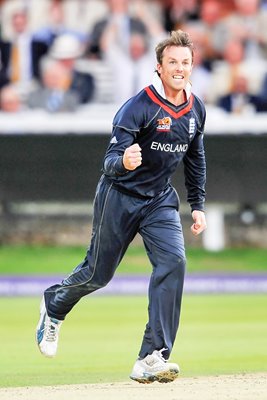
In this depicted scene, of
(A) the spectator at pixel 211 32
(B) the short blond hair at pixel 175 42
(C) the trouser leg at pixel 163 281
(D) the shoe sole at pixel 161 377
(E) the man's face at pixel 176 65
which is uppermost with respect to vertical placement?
(A) the spectator at pixel 211 32

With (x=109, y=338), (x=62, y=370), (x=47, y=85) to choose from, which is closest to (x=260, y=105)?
(x=47, y=85)

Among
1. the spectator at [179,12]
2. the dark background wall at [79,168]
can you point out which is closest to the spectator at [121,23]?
the spectator at [179,12]

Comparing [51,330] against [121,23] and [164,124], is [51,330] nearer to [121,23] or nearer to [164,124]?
[164,124]

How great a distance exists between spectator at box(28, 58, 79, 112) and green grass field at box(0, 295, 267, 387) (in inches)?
91.4

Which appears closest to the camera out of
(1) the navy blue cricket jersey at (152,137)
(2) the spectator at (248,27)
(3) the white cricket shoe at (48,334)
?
(1) the navy blue cricket jersey at (152,137)

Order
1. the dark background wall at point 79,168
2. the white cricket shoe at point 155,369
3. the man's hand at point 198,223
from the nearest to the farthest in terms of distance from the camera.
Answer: the white cricket shoe at point 155,369, the man's hand at point 198,223, the dark background wall at point 79,168

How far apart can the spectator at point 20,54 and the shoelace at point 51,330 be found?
7046 millimetres

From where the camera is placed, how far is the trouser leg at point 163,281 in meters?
5.90

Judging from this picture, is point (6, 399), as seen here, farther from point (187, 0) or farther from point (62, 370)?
point (187, 0)

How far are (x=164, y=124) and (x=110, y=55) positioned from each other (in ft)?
24.2

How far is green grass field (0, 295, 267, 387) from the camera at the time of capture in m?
7.25

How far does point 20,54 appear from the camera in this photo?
13.1 metres

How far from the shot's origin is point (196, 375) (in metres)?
6.92

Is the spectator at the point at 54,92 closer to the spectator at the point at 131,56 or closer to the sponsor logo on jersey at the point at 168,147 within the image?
the spectator at the point at 131,56
